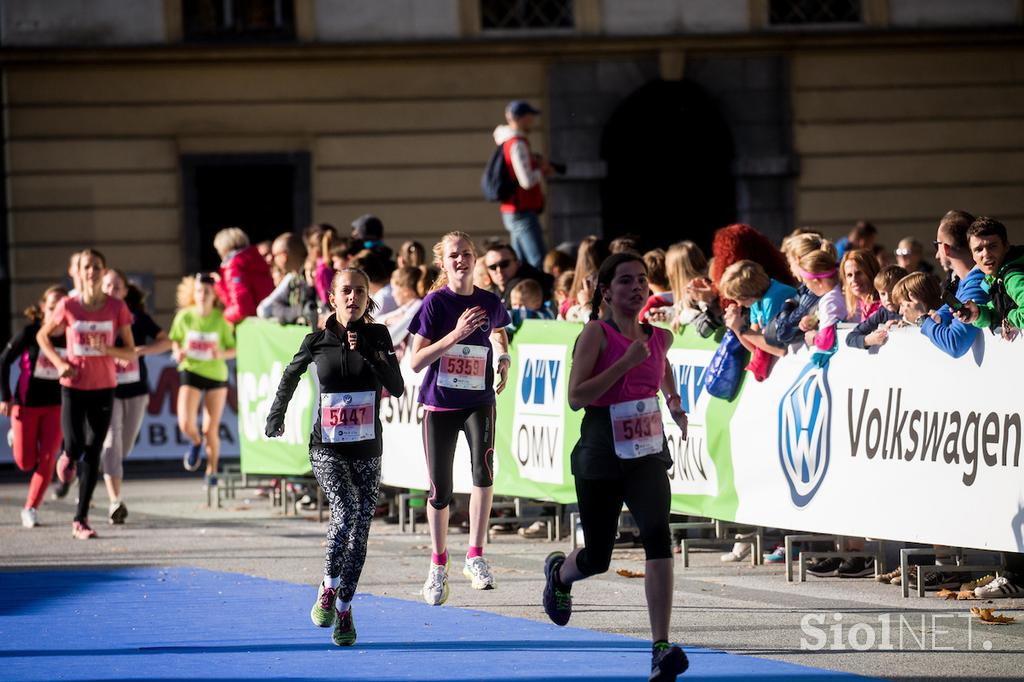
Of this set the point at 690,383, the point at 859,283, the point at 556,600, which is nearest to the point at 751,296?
the point at 859,283

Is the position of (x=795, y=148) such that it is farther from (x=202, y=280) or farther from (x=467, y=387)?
(x=467, y=387)

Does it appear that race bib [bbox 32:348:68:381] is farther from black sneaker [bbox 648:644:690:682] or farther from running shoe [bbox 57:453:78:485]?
black sneaker [bbox 648:644:690:682]

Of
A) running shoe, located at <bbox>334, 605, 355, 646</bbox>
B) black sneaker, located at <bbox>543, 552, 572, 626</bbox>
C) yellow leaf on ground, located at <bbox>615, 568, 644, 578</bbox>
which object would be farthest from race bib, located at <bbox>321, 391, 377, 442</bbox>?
yellow leaf on ground, located at <bbox>615, 568, 644, 578</bbox>

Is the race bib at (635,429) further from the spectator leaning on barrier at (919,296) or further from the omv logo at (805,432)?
the omv logo at (805,432)

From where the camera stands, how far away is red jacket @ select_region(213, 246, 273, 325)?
1703cm

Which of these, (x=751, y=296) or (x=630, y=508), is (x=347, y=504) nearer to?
(x=630, y=508)

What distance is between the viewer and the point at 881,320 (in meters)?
10.5

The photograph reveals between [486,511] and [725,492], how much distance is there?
1.59 m

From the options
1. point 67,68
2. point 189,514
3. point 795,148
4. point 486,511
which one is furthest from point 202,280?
point 795,148

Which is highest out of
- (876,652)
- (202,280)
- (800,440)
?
(202,280)

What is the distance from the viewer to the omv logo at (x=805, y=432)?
10734 mm

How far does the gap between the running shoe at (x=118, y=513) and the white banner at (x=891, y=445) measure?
5349 millimetres

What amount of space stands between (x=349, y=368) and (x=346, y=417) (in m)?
0.25

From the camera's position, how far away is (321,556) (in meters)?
12.5
